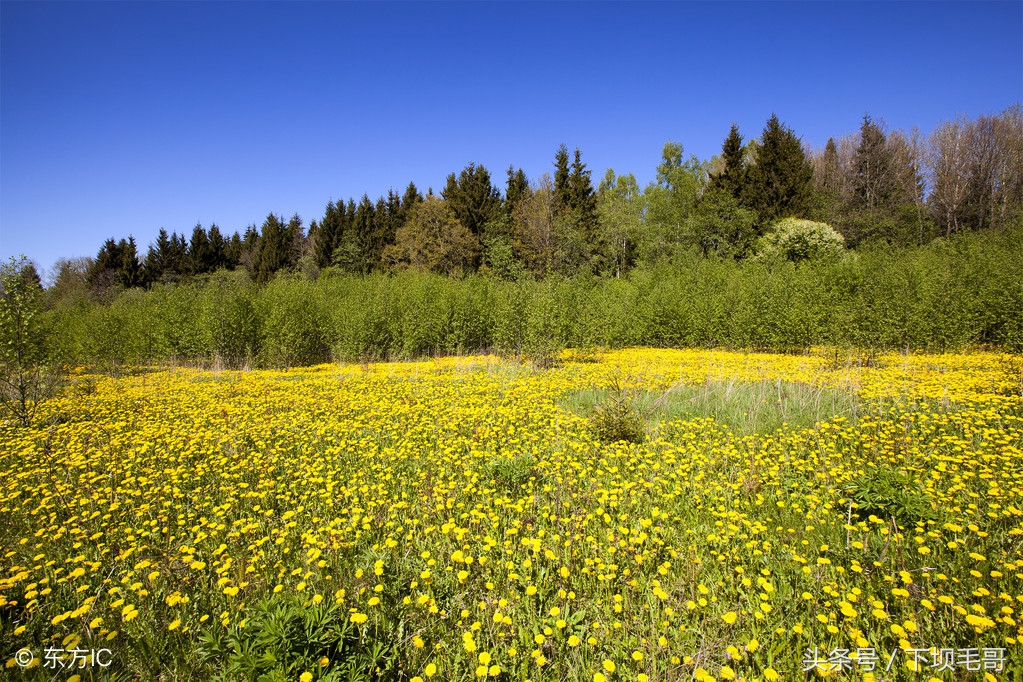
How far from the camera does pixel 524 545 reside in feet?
10.5

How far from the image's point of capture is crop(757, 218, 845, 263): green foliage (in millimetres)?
24344

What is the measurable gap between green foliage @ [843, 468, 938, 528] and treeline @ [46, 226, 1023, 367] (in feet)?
35.2

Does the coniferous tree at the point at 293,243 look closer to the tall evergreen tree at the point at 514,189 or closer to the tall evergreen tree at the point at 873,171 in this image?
the tall evergreen tree at the point at 514,189

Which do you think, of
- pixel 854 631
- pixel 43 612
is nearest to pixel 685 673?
pixel 854 631

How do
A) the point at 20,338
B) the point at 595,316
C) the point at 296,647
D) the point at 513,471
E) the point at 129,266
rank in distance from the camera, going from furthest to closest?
the point at 129,266 < the point at 595,316 < the point at 20,338 < the point at 513,471 < the point at 296,647

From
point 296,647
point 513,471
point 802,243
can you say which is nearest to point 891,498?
point 513,471

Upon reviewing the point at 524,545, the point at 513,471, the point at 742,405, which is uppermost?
the point at 742,405

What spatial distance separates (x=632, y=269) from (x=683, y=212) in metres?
6.52

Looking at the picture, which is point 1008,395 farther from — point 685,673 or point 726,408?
point 685,673

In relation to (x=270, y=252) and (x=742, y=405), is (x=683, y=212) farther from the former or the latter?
(x=270, y=252)

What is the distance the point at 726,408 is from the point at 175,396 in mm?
10424

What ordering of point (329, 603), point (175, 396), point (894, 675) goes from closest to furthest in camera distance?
1. point (894, 675)
2. point (329, 603)
3. point (175, 396)

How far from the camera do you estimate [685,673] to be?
2.20m

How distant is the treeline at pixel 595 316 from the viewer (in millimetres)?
14203
